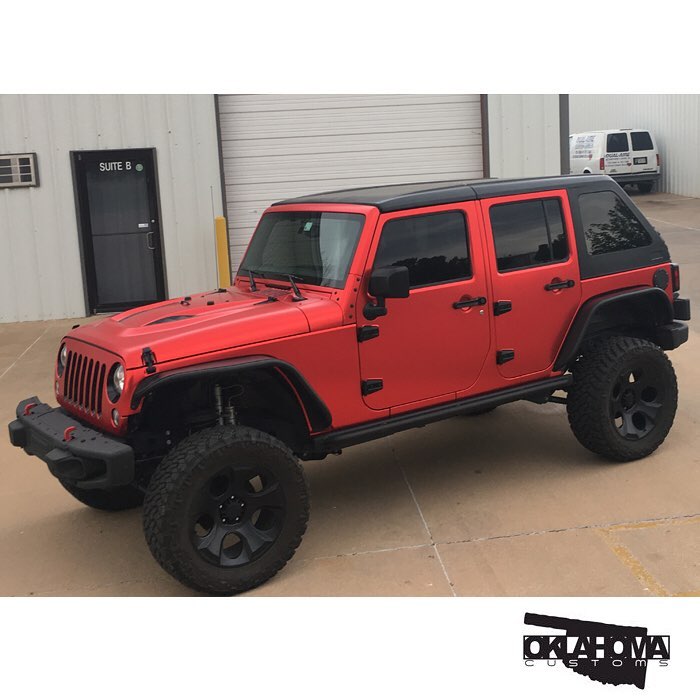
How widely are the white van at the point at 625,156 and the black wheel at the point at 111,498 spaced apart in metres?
21.8

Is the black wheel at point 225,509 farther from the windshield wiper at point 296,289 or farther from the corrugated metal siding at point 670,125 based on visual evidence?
the corrugated metal siding at point 670,125

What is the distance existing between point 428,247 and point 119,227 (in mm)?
7952

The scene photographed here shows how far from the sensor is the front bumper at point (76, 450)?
4.50 m

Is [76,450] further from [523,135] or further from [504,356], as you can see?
[523,135]

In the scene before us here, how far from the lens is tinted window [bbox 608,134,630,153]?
2550cm

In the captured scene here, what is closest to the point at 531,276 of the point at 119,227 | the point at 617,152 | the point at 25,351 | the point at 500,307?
the point at 500,307

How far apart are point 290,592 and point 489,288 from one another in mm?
2171

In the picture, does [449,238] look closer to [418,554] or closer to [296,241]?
[296,241]

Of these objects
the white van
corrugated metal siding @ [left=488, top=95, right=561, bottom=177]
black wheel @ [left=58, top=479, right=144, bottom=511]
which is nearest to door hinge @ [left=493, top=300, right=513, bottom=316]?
black wheel @ [left=58, top=479, right=144, bottom=511]

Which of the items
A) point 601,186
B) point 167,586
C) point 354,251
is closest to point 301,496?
point 167,586

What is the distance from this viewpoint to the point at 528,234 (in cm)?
584

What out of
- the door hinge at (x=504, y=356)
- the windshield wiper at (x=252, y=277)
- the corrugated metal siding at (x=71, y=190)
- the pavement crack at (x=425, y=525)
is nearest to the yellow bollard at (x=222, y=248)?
the corrugated metal siding at (x=71, y=190)

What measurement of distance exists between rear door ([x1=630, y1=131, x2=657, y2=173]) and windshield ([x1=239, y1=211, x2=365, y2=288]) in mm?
21844

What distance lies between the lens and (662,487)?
5.75m
